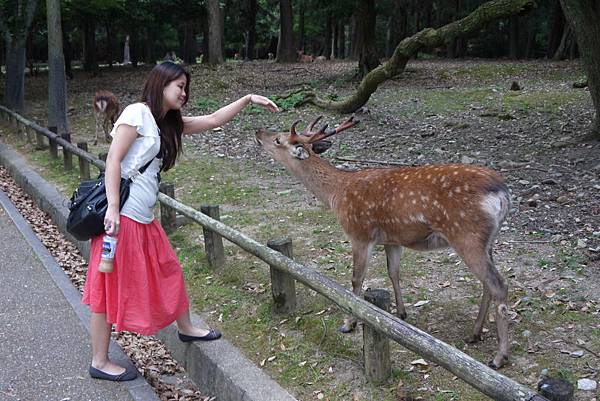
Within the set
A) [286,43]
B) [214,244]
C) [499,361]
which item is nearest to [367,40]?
[286,43]

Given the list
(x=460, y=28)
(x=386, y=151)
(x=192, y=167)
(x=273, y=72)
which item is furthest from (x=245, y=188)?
(x=273, y=72)

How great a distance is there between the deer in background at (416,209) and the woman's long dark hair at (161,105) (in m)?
1.25

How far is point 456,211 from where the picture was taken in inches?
157

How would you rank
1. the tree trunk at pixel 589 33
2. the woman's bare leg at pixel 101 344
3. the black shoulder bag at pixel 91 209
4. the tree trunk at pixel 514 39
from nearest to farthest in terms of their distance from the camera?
the black shoulder bag at pixel 91 209 < the woman's bare leg at pixel 101 344 < the tree trunk at pixel 589 33 < the tree trunk at pixel 514 39

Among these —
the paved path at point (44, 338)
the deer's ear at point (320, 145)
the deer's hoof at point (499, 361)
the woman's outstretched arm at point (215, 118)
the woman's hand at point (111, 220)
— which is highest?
the woman's outstretched arm at point (215, 118)

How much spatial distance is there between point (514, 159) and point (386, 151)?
1993 mm

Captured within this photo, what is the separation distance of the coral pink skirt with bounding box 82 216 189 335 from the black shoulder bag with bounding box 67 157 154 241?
0.31 ft

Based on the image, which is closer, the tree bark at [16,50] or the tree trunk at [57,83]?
the tree trunk at [57,83]

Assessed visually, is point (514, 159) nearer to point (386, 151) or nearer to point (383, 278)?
point (386, 151)

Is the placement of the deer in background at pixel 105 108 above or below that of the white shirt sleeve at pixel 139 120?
below

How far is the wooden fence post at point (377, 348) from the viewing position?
12.2ft

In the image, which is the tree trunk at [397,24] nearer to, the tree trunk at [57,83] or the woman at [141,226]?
the tree trunk at [57,83]

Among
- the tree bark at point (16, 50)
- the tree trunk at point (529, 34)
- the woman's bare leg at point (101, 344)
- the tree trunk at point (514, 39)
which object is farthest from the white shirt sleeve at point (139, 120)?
the tree trunk at point (529, 34)

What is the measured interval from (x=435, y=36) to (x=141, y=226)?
8.08m
